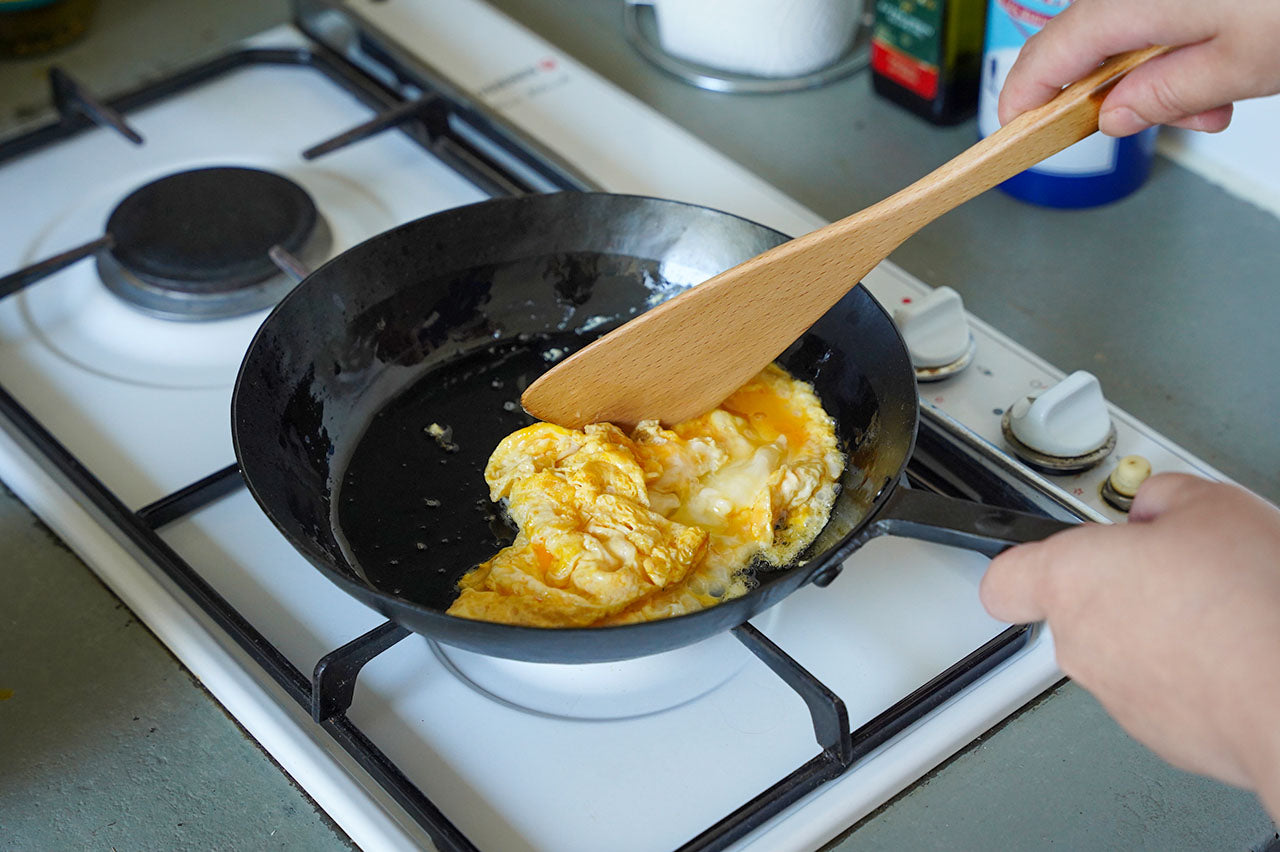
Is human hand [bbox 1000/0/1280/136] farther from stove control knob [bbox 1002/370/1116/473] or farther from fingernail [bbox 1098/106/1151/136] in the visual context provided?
stove control knob [bbox 1002/370/1116/473]

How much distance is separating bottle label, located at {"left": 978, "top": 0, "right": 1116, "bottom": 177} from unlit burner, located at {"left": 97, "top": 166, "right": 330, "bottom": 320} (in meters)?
0.60

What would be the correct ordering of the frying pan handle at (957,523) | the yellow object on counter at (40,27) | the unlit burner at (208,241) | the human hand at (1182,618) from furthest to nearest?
the yellow object on counter at (40,27)
the unlit burner at (208,241)
the frying pan handle at (957,523)
the human hand at (1182,618)

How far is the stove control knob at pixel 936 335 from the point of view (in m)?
0.89

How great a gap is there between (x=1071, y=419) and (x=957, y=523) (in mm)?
232

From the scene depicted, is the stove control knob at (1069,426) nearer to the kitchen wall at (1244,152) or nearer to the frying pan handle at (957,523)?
the frying pan handle at (957,523)

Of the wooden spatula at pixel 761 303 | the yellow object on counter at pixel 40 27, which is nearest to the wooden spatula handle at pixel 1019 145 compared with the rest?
the wooden spatula at pixel 761 303

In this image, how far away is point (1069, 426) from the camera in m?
0.82

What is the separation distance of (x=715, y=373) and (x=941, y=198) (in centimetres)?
19

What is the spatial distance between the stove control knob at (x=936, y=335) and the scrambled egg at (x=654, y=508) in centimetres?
8

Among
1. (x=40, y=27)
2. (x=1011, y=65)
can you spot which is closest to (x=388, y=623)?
(x=1011, y=65)

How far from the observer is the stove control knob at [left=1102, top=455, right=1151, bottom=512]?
2.63ft

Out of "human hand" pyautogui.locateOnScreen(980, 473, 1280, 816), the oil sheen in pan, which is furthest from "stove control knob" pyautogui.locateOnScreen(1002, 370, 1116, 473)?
the oil sheen in pan

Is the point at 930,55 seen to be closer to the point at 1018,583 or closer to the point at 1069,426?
the point at 1069,426

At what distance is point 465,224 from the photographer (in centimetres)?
93
